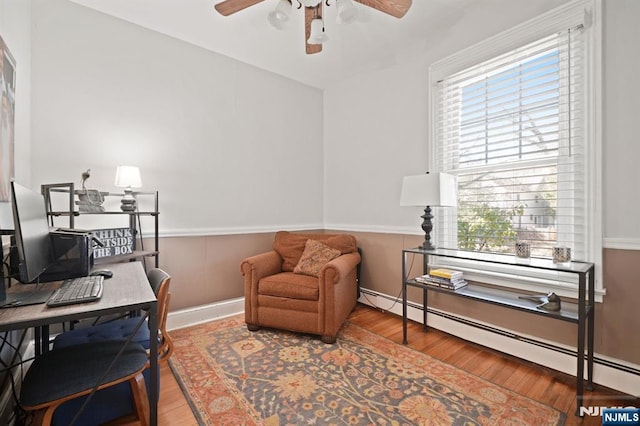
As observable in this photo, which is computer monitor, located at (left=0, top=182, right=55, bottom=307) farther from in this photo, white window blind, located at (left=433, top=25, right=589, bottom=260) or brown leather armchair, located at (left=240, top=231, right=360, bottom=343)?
white window blind, located at (left=433, top=25, right=589, bottom=260)

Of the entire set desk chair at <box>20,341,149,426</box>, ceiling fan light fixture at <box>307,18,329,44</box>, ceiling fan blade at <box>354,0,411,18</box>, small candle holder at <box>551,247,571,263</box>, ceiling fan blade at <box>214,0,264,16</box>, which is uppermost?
ceiling fan blade at <box>214,0,264,16</box>

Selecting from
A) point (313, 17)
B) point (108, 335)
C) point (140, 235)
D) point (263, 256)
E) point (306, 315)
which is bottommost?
point (306, 315)

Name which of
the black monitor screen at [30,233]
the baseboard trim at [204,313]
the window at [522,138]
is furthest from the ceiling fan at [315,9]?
the baseboard trim at [204,313]

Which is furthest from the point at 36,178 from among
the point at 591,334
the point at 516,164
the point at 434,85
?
the point at 591,334

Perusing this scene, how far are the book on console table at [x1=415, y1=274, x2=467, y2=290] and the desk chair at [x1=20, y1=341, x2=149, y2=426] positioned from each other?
79.3 inches

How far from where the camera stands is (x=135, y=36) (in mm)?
2516

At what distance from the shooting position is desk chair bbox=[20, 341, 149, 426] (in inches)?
42.4

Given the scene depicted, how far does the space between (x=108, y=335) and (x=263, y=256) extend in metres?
1.35

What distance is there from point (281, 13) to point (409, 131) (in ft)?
5.56

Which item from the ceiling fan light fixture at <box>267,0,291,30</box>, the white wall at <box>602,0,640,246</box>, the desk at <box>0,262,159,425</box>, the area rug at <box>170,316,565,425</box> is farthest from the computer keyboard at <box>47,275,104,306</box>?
the white wall at <box>602,0,640,246</box>

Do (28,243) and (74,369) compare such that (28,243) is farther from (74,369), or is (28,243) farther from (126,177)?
(126,177)

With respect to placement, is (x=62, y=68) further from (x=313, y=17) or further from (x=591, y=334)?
(x=591, y=334)

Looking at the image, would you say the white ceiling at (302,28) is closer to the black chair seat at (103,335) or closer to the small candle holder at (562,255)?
the small candle holder at (562,255)

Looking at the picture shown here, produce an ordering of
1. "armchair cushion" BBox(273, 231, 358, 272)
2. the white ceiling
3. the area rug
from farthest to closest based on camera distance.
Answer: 1. "armchair cushion" BBox(273, 231, 358, 272)
2. the white ceiling
3. the area rug
